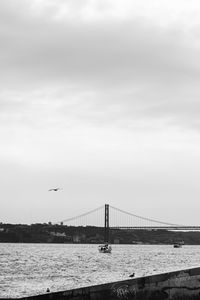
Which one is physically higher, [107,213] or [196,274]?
[107,213]

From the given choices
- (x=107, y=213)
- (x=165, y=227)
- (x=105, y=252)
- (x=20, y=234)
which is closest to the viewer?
(x=105, y=252)

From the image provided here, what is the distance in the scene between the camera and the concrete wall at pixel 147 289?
480 inches

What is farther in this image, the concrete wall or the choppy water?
the choppy water

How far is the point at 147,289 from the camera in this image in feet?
45.0

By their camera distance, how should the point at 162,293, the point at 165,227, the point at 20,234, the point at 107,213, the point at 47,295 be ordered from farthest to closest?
the point at 20,234, the point at 107,213, the point at 165,227, the point at 162,293, the point at 47,295

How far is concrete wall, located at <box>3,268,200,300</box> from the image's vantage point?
40.0 ft

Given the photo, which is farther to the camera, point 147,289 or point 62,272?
point 62,272

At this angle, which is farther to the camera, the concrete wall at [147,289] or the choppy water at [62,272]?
the choppy water at [62,272]

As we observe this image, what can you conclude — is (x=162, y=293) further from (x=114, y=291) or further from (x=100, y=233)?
(x=100, y=233)

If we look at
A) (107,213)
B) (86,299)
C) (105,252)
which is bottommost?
(86,299)

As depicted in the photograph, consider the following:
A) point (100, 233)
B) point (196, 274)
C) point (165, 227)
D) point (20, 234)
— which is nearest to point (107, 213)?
point (100, 233)

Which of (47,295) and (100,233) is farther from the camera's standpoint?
(100,233)

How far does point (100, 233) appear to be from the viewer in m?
183

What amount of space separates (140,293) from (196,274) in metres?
2.30
